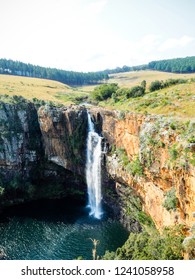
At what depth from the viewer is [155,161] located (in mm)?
38062

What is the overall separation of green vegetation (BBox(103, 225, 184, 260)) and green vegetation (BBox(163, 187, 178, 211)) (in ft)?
8.89

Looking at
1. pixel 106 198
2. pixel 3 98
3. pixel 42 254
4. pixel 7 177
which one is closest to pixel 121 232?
pixel 106 198

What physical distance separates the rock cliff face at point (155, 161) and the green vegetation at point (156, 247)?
236cm

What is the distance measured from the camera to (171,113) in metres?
42.2

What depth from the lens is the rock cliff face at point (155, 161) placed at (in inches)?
1238

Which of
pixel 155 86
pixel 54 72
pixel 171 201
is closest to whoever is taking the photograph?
pixel 171 201

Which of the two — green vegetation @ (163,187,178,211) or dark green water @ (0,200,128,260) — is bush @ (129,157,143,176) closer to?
green vegetation @ (163,187,178,211)

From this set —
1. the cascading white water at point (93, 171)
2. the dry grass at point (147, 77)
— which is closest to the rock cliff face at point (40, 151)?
the cascading white water at point (93, 171)

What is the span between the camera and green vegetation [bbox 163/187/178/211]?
33.5 metres

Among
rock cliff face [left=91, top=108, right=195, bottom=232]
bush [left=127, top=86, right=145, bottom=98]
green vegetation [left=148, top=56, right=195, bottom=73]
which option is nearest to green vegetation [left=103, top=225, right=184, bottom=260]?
rock cliff face [left=91, top=108, right=195, bottom=232]

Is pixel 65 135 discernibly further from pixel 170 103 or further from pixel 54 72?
pixel 54 72

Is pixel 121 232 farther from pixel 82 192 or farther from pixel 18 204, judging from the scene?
pixel 18 204

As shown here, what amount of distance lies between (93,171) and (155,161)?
834 inches

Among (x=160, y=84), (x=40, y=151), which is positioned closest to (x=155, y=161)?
(x=160, y=84)
